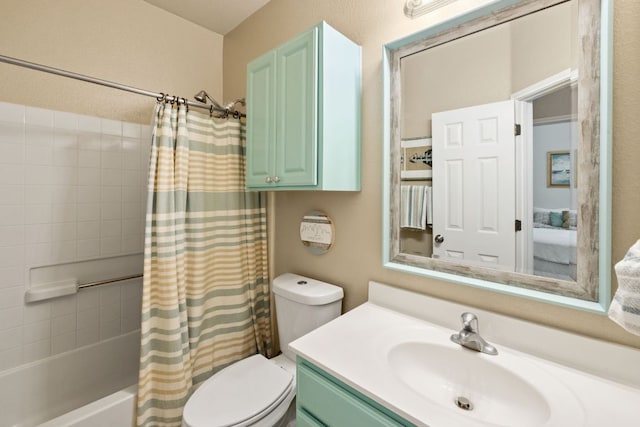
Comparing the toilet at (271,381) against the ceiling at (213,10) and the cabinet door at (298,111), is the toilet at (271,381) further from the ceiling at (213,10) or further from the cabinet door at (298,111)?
the ceiling at (213,10)

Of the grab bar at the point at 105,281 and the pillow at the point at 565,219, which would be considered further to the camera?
the grab bar at the point at 105,281

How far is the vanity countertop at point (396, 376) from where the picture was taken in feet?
2.13

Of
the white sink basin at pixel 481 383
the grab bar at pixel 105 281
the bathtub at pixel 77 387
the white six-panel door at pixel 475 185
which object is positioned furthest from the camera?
the grab bar at pixel 105 281

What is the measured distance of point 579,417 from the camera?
641mm

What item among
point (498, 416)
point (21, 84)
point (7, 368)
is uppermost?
point (21, 84)

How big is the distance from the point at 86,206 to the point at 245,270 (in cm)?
103

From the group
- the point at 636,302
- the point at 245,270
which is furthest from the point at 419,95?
the point at 245,270

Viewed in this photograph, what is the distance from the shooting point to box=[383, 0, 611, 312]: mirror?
0.81 meters

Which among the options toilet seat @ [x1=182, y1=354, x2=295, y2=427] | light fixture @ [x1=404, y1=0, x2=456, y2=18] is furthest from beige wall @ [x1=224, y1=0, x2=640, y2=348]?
toilet seat @ [x1=182, y1=354, x2=295, y2=427]

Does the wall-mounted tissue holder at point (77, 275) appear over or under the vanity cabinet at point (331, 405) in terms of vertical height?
over

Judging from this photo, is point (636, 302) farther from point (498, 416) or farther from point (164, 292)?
point (164, 292)

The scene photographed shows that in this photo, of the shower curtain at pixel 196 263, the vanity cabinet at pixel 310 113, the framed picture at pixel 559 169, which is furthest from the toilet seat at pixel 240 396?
the framed picture at pixel 559 169

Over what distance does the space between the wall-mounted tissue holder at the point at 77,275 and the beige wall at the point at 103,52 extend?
0.91 metres

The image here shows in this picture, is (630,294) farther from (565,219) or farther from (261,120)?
(261,120)
